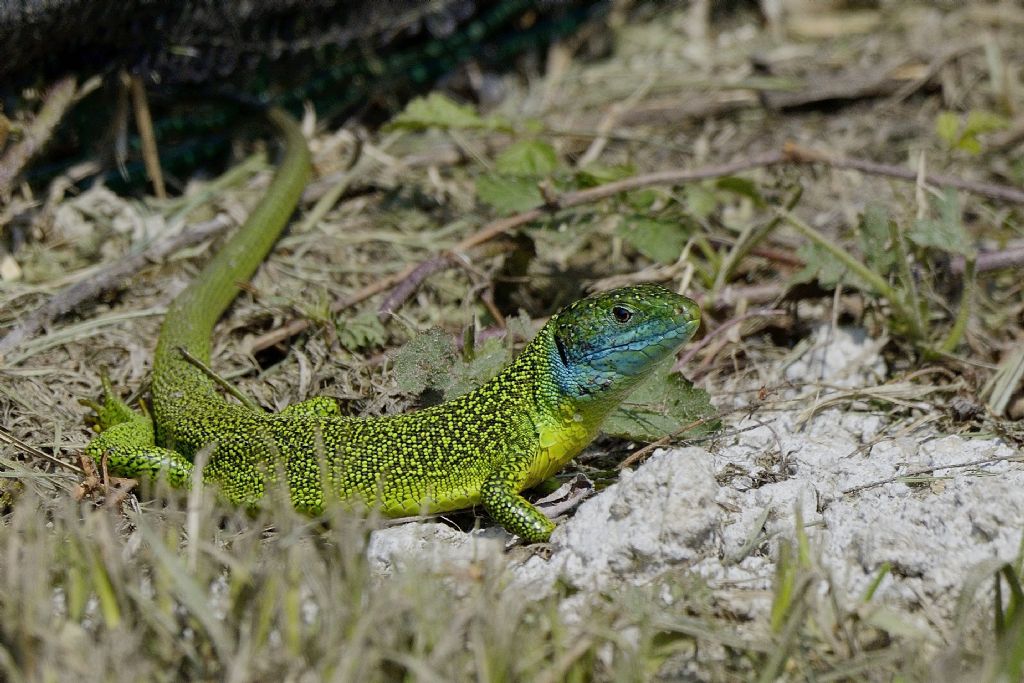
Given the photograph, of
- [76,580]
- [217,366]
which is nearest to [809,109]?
[217,366]

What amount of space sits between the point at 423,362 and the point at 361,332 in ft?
2.20

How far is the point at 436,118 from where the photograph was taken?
499 cm

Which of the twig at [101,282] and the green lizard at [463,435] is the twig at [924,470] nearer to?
the green lizard at [463,435]

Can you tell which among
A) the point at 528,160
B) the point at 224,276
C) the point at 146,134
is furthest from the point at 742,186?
the point at 146,134

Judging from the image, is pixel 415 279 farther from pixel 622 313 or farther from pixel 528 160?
pixel 622 313

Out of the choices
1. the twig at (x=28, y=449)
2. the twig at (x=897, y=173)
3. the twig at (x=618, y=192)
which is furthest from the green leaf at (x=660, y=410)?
the twig at (x=28, y=449)

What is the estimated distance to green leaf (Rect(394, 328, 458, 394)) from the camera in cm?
373

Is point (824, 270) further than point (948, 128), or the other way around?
point (948, 128)

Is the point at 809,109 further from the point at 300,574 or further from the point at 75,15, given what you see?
the point at 300,574

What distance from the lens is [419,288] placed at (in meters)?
4.80

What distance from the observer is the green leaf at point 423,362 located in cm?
373

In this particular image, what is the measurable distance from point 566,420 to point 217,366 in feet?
5.92

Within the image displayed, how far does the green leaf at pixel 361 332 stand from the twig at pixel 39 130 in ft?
5.87

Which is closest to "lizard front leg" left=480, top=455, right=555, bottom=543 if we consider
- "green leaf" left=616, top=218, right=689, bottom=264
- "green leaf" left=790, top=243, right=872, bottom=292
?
"green leaf" left=616, top=218, right=689, bottom=264
